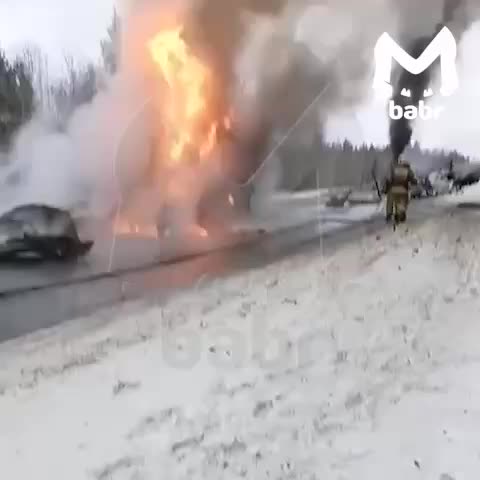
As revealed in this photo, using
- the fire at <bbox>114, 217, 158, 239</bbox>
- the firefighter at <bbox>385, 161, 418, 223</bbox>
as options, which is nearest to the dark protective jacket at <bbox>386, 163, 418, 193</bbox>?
the firefighter at <bbox>385, 161, 418, 223</bbox>

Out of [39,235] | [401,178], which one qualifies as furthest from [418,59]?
[39,235]

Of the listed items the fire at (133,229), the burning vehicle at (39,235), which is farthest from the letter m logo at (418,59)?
the burning vehicle at (39,235)

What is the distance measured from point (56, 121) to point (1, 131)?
9cm

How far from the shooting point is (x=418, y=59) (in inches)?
46.6

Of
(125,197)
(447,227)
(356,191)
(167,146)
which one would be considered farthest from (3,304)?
(447,227)

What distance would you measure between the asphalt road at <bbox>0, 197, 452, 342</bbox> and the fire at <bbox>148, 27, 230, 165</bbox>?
16cm

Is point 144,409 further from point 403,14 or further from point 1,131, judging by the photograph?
point 403,14

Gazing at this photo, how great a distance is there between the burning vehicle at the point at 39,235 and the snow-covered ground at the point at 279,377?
11 cm

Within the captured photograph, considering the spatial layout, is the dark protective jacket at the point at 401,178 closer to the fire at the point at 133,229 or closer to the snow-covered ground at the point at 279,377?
the snow-covered ground at the point at 279,377

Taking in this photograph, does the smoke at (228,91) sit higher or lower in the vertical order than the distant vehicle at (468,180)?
higher

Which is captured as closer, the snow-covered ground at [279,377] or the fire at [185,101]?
the snow-covered ground at [279,377]

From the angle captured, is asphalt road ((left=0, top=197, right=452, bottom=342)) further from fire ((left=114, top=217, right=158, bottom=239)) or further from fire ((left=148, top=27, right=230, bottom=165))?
fire ((left=148, top=27, right=230, bottom=165))

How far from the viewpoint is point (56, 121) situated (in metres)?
1.18

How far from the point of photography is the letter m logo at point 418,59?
3.85 ft
